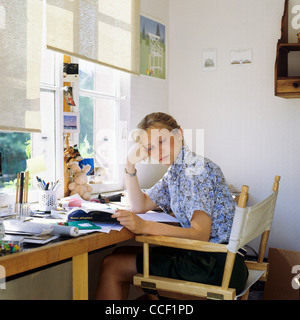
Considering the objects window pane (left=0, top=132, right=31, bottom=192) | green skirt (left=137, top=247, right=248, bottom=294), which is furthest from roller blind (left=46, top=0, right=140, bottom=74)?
green skirt (left=137, top=247, right=248, bottom=294)

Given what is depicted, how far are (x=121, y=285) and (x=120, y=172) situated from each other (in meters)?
1.12

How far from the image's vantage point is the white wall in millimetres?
3068

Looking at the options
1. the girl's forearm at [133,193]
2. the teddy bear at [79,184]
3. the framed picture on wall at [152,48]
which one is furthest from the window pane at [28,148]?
the framed picture on wall at [152,48]

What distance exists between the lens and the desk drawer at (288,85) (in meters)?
2.76

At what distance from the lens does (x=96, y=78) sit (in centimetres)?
272

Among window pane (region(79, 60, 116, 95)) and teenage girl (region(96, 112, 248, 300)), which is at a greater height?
window pane (region(79, 60, 116, 95))

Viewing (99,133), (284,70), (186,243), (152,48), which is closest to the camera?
(186,243)

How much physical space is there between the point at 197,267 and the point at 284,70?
1.78 metres

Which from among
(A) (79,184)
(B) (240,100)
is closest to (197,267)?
(A) (79,184)

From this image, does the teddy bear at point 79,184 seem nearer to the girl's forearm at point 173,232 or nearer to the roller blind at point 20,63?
the roller blind at point 20,63

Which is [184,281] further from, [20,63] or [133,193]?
[20,63]

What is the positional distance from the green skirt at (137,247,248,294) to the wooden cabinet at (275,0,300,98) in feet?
4.60

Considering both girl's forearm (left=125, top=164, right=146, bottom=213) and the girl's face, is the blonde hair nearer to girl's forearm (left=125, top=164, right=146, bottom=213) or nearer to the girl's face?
the girl's face
